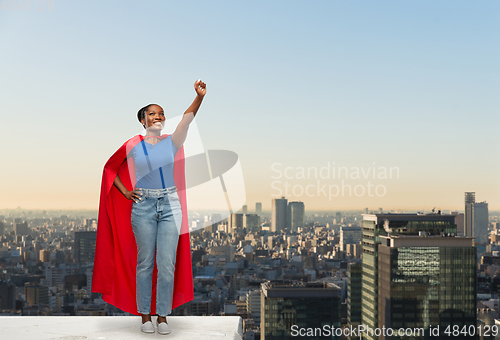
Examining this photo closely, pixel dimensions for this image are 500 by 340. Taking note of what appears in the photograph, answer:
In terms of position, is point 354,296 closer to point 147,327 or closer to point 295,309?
point 295,309

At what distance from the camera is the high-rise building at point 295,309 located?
Result: 59.7 metres

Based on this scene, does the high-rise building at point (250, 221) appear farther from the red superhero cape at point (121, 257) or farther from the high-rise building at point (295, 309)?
the red superhero cape at point (121, 257)

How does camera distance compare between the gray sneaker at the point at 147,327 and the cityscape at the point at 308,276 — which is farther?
the cityscape at the point at 308,276

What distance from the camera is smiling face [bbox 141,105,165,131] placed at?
3.72 m

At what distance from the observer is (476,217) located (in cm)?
8738

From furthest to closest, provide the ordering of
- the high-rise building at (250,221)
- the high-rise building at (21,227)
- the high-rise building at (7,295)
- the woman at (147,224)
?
the high-rise building at (250,221) → the high-rise building at (21,227) → the high-rise building at (7,295) → the woman at (147,224)

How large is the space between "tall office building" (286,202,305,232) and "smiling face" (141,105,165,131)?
3162 inches

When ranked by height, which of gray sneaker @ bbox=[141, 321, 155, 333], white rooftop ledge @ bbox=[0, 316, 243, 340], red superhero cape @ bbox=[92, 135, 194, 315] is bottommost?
white rooftop ledge @ bbox=[0, 316, 243, 340]

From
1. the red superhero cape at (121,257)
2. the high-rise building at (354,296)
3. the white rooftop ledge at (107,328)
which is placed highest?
the red superhero cape at (121,257)

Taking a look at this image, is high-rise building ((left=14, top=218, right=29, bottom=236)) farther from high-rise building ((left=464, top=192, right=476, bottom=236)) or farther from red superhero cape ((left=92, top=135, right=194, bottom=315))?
high-rise building ((left=464, top=192, right=476, bottom=236))

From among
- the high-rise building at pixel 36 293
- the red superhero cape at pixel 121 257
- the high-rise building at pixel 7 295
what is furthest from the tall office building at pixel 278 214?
the red superhero cape at pixel 121 257

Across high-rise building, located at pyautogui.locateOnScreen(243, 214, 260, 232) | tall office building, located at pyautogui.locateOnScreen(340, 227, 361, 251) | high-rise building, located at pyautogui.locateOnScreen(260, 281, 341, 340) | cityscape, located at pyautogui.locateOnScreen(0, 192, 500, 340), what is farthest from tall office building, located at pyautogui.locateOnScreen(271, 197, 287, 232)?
high-rise building, located at pyautogui.locateOnScreen(260, 281, 341, 340)

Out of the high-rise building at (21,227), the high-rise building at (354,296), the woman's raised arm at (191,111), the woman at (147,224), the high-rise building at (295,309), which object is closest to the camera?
the woman's raised arm at (191,111)

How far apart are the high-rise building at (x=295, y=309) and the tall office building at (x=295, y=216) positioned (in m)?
22.7
